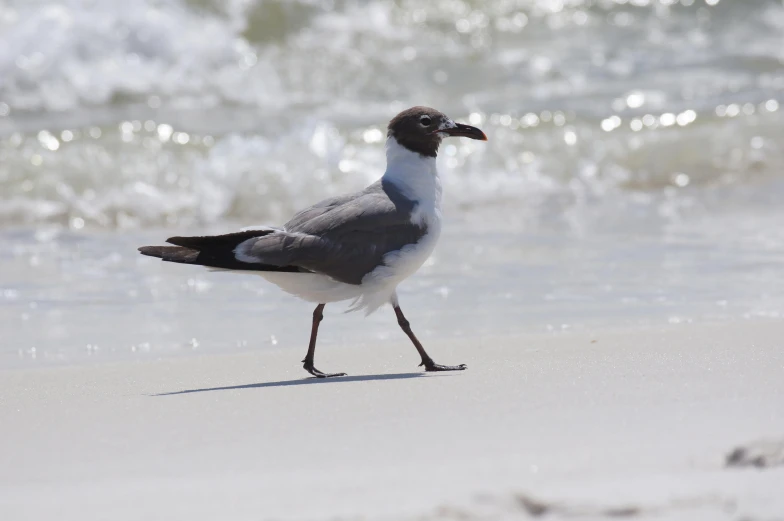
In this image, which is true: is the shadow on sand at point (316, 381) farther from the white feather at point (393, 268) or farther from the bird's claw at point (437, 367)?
the white feather at point (393, 268)

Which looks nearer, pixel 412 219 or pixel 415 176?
pixel 412 219

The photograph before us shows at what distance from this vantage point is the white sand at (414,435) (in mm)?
2488

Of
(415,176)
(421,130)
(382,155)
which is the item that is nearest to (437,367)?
(415,176)

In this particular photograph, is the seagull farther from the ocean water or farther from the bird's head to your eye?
the ocean water

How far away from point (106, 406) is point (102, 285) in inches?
107

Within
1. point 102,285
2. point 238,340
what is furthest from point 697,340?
point 102,285

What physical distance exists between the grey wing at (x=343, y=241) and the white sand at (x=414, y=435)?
1.35 ft

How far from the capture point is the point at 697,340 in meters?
4.44

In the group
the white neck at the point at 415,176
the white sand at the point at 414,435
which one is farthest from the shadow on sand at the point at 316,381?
the white neck at the point at 415,176

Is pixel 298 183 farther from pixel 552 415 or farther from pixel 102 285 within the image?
pixel 552 415

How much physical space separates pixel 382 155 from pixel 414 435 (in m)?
A: 7.84

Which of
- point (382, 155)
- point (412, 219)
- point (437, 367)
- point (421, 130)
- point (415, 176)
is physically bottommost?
point (382, 155)

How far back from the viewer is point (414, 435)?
3115 millimetres

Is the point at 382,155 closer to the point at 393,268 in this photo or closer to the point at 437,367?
the point at 393,268
